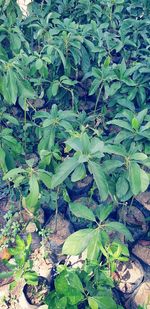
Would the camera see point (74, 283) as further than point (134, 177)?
No

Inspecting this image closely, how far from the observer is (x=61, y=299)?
1.41 metres

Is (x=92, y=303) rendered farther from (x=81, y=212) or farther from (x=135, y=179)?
(x=135, y=179)

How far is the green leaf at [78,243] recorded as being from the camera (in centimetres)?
153

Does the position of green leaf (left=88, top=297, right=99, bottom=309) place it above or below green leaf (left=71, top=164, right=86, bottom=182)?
below

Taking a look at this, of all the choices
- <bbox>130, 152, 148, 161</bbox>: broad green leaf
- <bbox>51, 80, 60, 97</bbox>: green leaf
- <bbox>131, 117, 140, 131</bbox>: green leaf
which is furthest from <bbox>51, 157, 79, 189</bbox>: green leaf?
<bbox>51, 80, 60, 97</bbox>: green leaf

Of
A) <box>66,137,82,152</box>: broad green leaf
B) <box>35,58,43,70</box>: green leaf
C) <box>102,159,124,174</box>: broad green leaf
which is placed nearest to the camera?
<box>66,137,82,152</box>: broad green leaf

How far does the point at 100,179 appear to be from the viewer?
149 cm

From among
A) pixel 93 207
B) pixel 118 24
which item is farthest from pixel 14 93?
pixel 118 24

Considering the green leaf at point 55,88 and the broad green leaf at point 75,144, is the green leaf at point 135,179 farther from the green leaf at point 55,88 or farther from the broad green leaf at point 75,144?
the green leaf at point 55,88

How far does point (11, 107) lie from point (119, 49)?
0.76 metres

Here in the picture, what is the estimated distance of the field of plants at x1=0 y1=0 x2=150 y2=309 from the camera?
1.55 m

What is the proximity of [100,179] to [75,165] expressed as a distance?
4.6 inches

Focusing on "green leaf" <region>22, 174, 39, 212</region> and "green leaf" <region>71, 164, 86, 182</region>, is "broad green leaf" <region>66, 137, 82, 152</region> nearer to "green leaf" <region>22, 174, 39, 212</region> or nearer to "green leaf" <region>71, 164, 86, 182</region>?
"green leaf" <region>71, 164, 86, 182</region>

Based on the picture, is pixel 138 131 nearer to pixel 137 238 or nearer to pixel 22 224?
pixel 137 238
